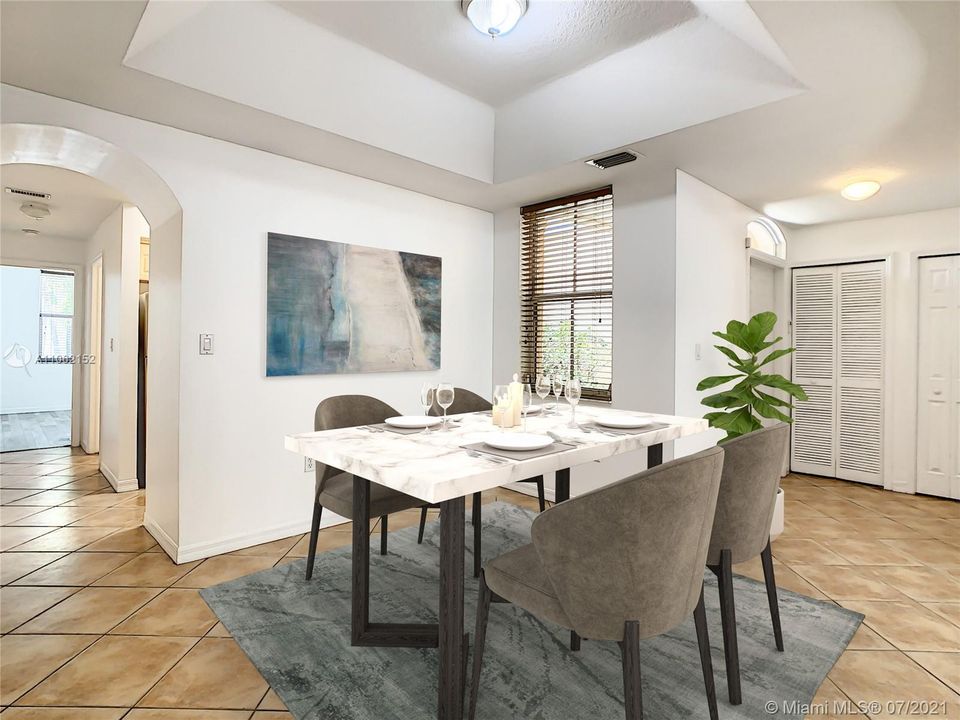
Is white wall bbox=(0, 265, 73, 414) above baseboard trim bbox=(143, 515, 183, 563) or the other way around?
above

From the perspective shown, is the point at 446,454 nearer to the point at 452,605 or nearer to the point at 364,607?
the point at 452,605

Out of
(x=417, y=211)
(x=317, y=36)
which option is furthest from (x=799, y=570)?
(x=317, y=36)

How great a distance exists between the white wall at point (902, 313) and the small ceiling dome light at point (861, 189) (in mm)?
1089

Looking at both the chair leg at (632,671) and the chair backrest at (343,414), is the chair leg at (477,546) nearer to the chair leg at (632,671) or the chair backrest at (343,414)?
the chair backrest at (343,414)

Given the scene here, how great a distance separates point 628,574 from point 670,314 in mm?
2384

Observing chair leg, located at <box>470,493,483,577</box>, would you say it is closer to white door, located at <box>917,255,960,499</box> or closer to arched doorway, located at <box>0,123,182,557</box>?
arched doorway, located at <box>0,123,182,557</box>

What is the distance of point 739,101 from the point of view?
8.35 ft

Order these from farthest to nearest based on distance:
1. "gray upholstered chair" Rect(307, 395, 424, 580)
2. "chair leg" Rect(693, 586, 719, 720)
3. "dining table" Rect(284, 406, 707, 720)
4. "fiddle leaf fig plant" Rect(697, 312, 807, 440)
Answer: "fiddle leaf fig plant" Rect(697, 312, 807, 440), "gray upholstered chair" Rect(307, 395, 424, 580), "chair leg" Rect(693, 586, 719, 720), "dining table" Rect(284, 406, 707, 720)

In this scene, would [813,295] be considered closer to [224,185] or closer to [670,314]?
[670,314]

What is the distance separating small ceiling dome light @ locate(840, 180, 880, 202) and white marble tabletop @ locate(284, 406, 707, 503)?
2420mm

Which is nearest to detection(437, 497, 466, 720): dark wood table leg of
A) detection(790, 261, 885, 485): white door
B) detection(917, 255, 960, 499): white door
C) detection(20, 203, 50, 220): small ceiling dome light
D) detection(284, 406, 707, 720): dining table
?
detection(284, 406, 707, 720): dining table

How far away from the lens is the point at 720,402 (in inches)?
126

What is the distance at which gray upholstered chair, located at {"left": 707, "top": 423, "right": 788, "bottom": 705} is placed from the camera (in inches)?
67.2

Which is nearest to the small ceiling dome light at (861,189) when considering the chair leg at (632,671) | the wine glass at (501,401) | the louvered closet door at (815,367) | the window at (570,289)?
the louvered closet door at (815,367)
